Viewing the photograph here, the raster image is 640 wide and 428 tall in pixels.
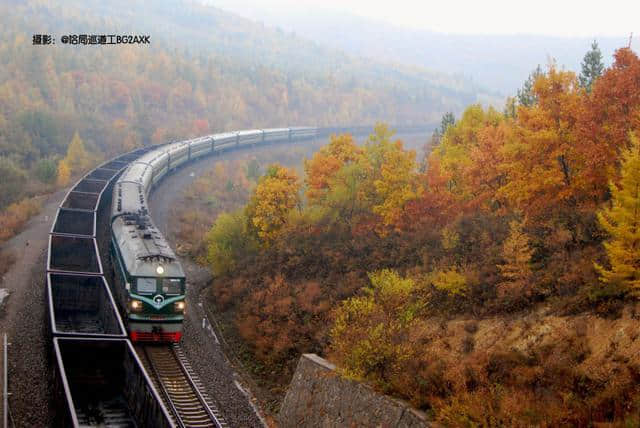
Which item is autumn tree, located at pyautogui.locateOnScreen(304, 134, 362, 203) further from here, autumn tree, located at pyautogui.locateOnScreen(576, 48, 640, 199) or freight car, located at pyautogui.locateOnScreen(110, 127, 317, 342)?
autumn tree, located at pyautogui.locateOnScreen(576, 48, 640, 199)

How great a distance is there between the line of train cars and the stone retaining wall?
20.4ft

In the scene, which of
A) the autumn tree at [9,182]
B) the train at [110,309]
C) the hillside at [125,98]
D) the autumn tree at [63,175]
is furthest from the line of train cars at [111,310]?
the hillside at [125,98]

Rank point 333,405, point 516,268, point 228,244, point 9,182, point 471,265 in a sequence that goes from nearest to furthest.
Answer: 1. point 333,405
2. point 516,268
3. point 471,265
4. point 228,244
5. point 9,182


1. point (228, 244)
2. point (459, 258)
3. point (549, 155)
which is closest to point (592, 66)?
point (549, 155)

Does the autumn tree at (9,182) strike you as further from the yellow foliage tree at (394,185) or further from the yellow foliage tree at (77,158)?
the yellow foliage tree at (394,185)

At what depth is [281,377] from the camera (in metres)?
30.9

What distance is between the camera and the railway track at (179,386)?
77.6ft

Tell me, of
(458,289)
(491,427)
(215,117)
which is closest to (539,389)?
(491,427)

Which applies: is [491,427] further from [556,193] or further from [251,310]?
[251,310]

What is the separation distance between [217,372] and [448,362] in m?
12.8

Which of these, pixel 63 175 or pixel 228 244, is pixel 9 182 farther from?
pixel 228 244

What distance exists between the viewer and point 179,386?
26.2 meters

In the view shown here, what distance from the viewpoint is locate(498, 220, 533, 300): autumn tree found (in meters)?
25.0

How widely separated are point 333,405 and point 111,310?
12.4m
